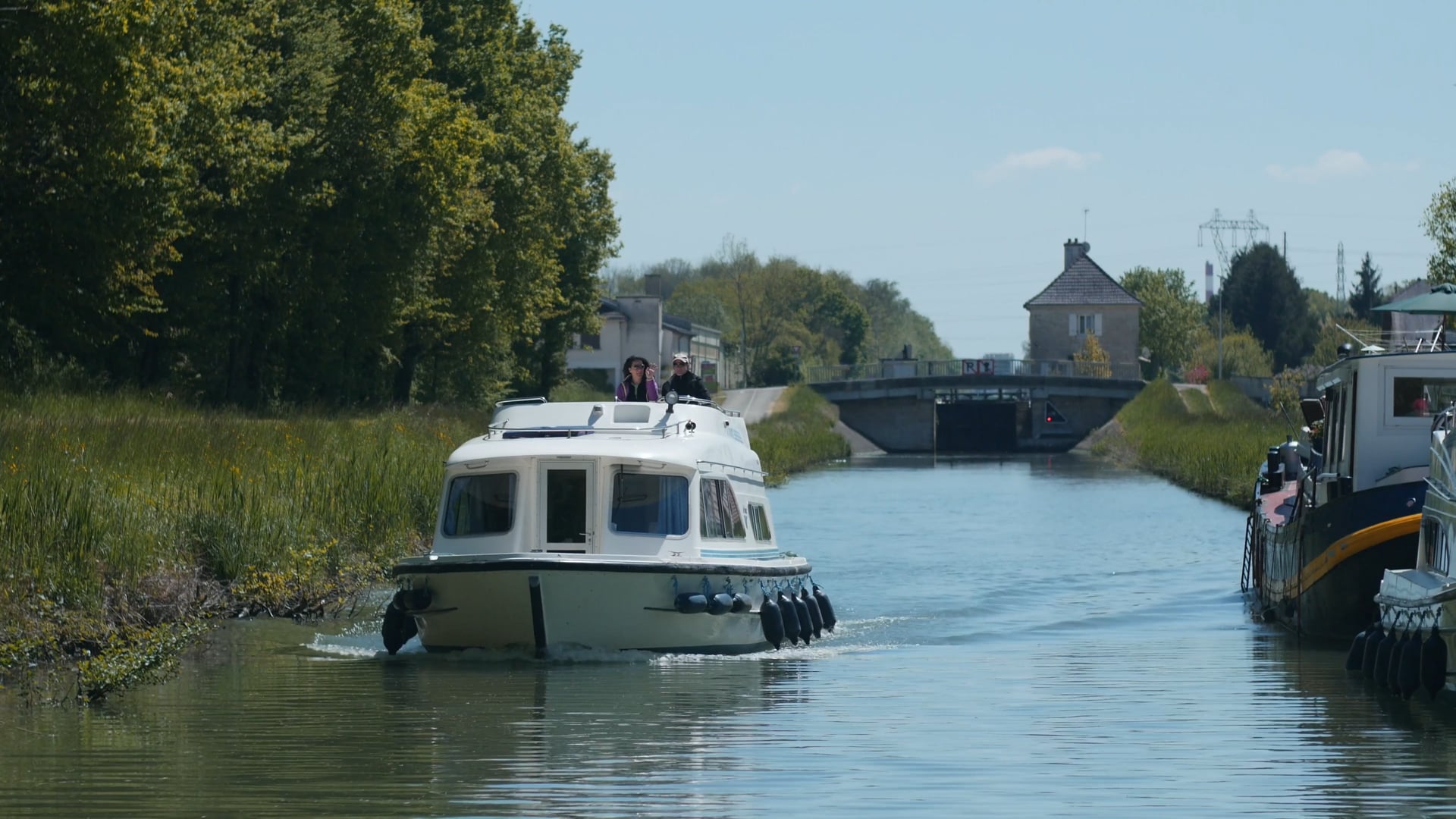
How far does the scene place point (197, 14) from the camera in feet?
116

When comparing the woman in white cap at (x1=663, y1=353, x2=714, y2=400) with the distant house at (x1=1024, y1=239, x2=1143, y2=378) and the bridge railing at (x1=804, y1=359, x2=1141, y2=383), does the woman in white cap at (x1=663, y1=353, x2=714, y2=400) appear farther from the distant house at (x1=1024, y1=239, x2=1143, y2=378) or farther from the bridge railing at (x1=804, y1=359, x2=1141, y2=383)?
the distant house at (x1=1024, y1=239, x2=1143, y2=378)

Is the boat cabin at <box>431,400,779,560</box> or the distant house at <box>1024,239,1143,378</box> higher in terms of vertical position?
the distant house at <box>1024,239,1143,378</box>

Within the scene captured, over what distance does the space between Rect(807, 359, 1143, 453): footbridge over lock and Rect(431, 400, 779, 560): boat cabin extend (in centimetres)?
8873

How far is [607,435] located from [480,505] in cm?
153

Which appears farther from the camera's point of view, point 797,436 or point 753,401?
point 753,401

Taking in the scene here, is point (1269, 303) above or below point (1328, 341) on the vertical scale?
above

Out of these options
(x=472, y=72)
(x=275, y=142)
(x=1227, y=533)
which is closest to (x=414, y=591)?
(x=275, y=142)

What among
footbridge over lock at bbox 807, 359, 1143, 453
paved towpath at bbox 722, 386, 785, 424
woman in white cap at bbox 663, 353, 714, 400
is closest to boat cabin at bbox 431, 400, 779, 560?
woman in white cap at bbox 663, 353, 714, 400

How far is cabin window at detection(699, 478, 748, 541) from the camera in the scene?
67.9 feet

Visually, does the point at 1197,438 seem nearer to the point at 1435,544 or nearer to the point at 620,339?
the point at 1435,544

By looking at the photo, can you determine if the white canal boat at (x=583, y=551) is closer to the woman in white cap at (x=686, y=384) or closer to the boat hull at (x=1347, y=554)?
the woman in white cap at (x=686, y=384)

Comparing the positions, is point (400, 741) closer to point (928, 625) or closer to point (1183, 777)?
point (1183, 777)

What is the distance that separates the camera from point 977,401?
113312mm

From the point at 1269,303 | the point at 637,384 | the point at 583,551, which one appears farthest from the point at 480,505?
the point at 1269,303
